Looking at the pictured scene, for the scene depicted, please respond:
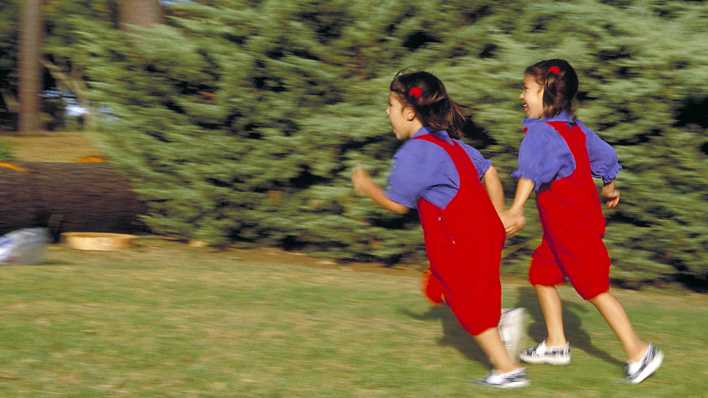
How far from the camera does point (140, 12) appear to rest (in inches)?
501

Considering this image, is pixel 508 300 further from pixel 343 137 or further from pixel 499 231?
pixel 499 231

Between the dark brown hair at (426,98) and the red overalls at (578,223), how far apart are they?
63 centimetres

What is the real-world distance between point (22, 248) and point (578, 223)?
16.8 ft

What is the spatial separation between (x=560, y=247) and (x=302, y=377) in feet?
4.87

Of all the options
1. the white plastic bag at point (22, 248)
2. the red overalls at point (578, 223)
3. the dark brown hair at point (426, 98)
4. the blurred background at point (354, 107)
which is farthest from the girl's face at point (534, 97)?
the white plastic bag at point (22, 248)

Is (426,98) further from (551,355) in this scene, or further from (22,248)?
(22,248)

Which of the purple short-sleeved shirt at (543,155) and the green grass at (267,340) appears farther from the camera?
the purple short-sleeved shirt at (543,155)

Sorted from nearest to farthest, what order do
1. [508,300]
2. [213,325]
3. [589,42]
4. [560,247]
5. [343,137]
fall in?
[560,247], [213,325], [508,300], [589,42], [343,137]

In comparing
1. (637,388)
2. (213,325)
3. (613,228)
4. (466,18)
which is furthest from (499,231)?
(466,18)

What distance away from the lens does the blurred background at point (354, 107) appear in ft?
29.7

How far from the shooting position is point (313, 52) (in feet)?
33.3

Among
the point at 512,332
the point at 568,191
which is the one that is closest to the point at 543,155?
the point at 568,191

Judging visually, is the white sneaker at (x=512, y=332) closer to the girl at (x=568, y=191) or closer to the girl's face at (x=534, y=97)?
the girl at (x=568, y=191)

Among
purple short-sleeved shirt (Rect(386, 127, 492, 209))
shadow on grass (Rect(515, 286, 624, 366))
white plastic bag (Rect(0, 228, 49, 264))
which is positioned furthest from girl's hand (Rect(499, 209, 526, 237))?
white plastic bag (Rect(0, 228, 49, 264))
